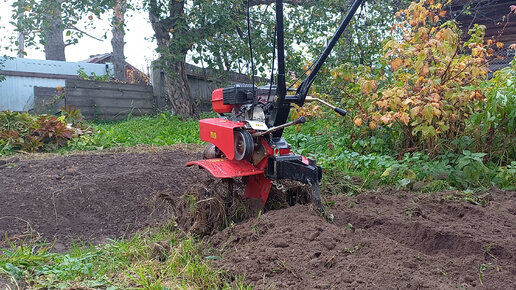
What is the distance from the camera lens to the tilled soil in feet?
7.37

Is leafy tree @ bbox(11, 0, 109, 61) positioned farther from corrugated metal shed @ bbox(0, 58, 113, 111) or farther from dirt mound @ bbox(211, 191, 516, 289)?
dirt mound @ bbox(211, 191, 516, 289)

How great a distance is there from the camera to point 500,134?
4.59 m

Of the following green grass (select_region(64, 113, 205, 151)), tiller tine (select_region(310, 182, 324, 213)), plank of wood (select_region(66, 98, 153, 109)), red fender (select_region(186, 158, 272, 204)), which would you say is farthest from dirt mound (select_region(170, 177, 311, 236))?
plank of wood (select_region(66, 98, 153, 109))

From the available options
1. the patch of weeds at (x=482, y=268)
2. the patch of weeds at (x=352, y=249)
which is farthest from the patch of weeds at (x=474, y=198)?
the patch of weeds at (x=352, y=249)

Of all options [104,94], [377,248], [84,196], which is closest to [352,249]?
[377,248]

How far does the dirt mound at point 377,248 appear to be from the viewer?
2182mm

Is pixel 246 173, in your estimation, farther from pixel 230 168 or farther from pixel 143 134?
pixel 143 134

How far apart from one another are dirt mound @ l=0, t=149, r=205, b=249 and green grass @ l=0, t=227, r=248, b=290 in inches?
24.3

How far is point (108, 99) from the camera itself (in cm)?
1066

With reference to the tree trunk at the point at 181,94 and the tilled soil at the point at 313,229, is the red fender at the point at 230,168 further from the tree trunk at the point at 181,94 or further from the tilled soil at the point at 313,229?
the tree trunk at the point at 181,94

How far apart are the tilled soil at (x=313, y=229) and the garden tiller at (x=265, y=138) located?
0.89 ft

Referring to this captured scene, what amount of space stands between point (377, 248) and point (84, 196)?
2.99m

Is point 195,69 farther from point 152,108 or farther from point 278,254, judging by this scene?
point 278,254

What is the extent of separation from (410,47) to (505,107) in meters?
1.08
